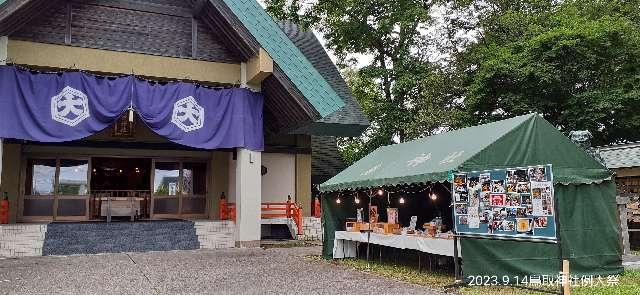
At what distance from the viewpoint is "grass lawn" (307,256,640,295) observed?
6.54m

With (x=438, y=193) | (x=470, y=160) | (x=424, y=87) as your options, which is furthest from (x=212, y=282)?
(x=424, y=87)

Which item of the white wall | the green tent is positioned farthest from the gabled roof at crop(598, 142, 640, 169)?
the white wall

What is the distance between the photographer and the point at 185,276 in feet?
28.4

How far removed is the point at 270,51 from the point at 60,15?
5171mm

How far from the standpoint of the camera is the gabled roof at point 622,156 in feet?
42.5

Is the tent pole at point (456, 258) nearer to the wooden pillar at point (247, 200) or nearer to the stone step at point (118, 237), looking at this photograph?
the wooden pillar at point (247, 200)

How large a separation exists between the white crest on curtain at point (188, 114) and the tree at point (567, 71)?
13.4m

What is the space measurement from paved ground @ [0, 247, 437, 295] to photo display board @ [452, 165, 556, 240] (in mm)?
1166

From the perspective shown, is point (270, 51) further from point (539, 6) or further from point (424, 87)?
point (539, 6)

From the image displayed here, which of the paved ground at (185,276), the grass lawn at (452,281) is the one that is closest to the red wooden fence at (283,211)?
the paved ground at (185,276)

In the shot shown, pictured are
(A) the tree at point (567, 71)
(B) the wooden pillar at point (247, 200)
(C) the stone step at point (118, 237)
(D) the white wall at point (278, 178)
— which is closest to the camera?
(C) the stone step at point (118, 237)

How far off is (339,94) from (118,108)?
9.21 m

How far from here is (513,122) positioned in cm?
823

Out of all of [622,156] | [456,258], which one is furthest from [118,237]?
[622,156]
